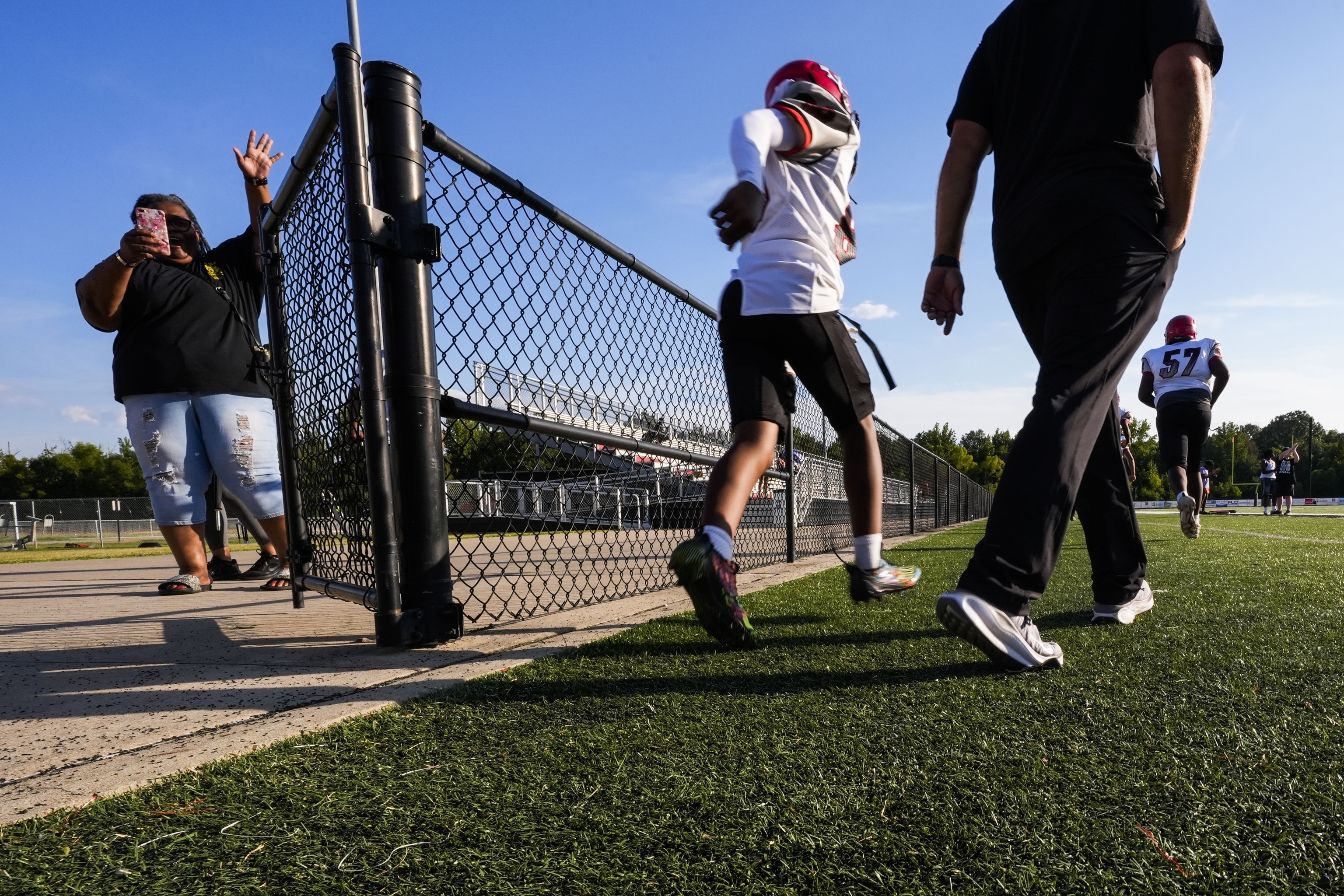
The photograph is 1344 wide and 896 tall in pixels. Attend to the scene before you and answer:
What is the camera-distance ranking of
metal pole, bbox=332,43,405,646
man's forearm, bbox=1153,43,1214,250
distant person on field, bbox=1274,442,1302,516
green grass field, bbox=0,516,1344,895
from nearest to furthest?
green grass field, bbox=0,516,1344,895 → man's forearm, bbox=1153,43,1214,250 → metal pole, bbox=332,43,405,646 → distant person on field, bbox=1274,442,1302,516

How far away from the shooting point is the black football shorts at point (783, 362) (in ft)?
8.23

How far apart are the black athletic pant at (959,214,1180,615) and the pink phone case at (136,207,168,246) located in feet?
10.9

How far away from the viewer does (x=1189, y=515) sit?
7148 mm

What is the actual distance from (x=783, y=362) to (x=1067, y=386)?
97 cm

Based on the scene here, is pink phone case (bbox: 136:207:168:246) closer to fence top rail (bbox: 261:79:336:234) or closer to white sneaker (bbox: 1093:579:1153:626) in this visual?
fence top rail (bbox: 261:79:336:234)

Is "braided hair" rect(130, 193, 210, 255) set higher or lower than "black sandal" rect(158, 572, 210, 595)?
higher

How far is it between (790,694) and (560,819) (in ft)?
2.56

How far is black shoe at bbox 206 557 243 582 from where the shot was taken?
5359 millimetres

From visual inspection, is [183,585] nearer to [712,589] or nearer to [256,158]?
[256,158]

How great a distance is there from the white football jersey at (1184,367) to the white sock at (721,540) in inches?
313

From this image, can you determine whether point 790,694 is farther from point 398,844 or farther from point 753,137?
point 753,137

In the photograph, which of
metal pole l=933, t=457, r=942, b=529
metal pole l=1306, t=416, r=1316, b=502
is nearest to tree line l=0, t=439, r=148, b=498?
metal pole l=933, t=457, r=942, b=529

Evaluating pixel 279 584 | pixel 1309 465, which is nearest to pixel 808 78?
pixel 279 584

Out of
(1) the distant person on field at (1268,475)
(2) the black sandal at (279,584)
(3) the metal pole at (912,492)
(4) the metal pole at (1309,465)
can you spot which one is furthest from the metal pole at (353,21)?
(4) the metal pole at (1309,465)
